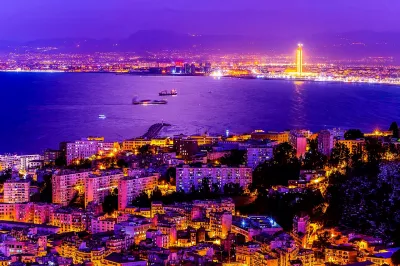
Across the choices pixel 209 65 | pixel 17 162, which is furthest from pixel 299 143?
pixel 209 65

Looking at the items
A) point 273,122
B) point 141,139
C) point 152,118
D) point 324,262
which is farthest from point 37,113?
point 324,262

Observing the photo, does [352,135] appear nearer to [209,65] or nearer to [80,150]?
[80,150]

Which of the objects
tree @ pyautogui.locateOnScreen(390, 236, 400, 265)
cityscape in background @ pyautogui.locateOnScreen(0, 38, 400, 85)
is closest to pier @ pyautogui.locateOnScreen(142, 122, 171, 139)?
tree @ pyautogui.locateOnScreen(390, 236, 400, 265)

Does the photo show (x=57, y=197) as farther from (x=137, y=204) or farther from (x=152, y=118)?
(x=152, y=118)

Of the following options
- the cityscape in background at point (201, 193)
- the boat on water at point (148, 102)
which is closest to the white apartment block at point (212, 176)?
the cityscape in background at point (201, 193)

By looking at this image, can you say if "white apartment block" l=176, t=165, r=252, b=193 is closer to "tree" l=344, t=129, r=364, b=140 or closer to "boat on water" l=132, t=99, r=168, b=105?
"tree" l=344, t=129, r=364, b=140

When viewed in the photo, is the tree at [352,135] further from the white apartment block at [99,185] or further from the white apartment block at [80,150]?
the white apartment block at [80,150]
